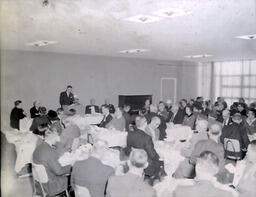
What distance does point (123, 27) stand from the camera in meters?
2.30

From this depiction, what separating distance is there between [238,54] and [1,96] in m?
2.09

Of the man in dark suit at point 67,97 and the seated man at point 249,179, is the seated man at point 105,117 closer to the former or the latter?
the man in dark suit at point 67,97

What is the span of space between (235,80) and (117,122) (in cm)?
178

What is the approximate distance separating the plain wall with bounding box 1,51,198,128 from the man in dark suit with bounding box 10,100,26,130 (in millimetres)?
35

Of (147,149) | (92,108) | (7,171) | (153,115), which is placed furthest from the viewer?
(153,115)

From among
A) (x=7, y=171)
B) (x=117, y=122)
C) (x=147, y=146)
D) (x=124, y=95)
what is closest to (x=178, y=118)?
(x=117, y=122)

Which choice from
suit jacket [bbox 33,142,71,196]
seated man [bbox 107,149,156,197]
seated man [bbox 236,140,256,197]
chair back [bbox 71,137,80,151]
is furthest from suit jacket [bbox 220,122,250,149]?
suit jacket [bbox 33,142,71,196]

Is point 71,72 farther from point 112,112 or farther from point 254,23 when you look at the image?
point 254,23

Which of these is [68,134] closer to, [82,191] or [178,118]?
[82,191]

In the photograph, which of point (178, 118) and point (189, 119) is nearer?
point (189, 119)

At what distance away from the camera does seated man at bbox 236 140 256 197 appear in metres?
1.78

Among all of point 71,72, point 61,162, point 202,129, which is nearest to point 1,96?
point 61,162

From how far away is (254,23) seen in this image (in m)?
2.17

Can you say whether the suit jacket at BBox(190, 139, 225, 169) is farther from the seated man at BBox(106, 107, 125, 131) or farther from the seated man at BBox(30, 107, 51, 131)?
the seated man at BBox(30, 107, 51, 131)
